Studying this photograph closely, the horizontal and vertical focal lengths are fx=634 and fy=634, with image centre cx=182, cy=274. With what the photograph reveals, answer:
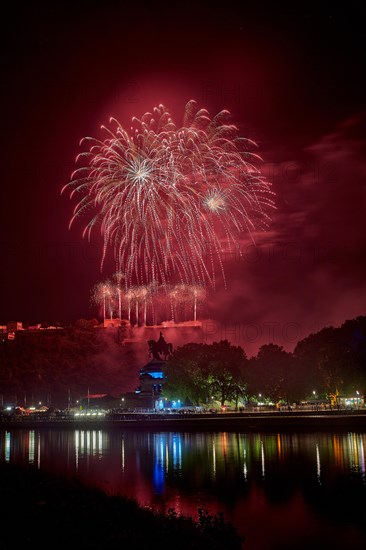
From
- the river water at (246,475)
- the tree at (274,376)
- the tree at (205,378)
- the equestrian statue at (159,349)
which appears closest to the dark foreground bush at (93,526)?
the river water at (246,475)

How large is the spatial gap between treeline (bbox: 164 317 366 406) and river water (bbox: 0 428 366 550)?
2553 centimetres

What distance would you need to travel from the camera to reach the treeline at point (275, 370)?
84.6 metres

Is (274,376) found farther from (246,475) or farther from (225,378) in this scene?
(246,475)

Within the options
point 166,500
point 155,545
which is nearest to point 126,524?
point 155,545

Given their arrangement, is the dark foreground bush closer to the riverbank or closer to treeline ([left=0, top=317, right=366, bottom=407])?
the riverbank

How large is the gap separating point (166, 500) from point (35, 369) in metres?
99.0

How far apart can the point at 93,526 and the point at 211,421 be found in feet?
178

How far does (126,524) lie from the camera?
64.7 feet

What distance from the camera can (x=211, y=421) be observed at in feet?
237

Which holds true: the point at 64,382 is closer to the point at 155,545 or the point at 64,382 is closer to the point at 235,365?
the point at 235,365

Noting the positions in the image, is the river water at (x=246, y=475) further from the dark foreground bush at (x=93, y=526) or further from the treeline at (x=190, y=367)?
the treeline at (x=190, y=367)

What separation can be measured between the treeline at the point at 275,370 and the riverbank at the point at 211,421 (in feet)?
44.9

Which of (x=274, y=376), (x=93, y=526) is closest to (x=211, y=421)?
(x=274, y=376)

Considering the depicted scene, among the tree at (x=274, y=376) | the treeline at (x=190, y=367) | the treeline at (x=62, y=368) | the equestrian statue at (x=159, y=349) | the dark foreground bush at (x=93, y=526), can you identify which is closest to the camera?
the dark foreground bush at (x=93, y=526)
